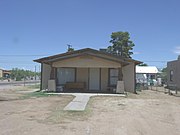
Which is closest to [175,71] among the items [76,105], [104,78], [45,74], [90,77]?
[104,78]

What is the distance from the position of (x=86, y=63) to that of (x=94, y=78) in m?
3.10

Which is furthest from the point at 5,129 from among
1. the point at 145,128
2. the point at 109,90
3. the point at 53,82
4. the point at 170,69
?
the point at 170,69

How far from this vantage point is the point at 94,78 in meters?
26.4

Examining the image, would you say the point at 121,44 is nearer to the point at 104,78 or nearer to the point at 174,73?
the point at 174,73

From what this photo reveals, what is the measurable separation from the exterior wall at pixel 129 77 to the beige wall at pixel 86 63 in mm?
3249

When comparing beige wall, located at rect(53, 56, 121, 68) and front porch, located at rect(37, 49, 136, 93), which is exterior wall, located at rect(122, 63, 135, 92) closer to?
front porch, located at rect(37, 49, 136, 93)

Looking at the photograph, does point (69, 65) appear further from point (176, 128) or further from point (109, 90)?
point (176, 128)

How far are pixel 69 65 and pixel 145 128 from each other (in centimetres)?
1547

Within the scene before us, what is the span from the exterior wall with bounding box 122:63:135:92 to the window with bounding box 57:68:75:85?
195 inches

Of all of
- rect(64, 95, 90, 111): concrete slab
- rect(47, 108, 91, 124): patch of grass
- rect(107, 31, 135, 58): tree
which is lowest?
rect(47, 108, 91, 124): patch of grass

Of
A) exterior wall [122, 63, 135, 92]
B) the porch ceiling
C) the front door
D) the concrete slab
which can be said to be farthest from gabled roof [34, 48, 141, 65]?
the concrete slab

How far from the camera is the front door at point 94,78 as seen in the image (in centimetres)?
2636

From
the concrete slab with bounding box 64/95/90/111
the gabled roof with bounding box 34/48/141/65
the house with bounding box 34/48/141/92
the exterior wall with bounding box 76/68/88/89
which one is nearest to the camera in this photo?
the concrete slab with bounding box 64/95/90/111

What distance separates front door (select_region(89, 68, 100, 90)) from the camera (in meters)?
26.4
